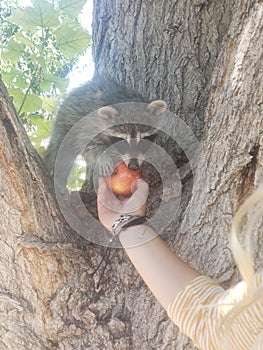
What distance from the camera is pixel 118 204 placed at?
179 centimetres

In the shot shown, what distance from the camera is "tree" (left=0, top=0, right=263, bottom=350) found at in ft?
5.20

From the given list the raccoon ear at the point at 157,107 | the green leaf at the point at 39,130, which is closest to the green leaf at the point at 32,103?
the green leaf at the point at 39,130

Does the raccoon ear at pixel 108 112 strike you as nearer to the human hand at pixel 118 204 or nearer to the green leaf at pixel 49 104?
the green leaf at pixel 49 104

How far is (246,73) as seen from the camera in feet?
5.22

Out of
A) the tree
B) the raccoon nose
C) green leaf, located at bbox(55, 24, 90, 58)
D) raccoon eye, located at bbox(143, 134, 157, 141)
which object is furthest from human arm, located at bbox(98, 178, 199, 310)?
green leaf, located at bbox(55, 24, 90, 58)

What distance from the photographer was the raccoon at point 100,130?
2.47 m

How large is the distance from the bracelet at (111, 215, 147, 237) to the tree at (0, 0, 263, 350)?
0.19m

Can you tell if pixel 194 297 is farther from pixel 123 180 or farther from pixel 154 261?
pixel 123 180

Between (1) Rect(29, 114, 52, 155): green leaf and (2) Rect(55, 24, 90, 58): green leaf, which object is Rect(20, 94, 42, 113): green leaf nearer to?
(1) Rect(29, 114, 52, 155): green leaf

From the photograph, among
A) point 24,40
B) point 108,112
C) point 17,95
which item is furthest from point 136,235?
point 24,40

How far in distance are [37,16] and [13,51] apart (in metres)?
0.28

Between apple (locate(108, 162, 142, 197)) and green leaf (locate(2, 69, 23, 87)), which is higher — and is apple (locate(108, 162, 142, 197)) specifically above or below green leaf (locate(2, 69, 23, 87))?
below

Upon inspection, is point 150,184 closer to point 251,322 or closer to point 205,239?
point 205,239

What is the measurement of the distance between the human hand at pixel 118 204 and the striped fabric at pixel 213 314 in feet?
1.36
